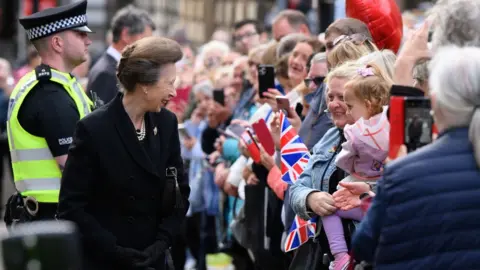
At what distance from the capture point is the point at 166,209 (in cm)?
737

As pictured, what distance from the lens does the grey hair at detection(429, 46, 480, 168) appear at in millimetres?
5699

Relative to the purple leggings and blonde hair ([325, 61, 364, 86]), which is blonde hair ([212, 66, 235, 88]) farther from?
the purple leggings

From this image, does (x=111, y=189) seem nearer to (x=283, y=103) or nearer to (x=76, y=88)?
(x=76, y=88)

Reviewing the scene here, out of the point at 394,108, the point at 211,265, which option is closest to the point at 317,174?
the point at 394,108

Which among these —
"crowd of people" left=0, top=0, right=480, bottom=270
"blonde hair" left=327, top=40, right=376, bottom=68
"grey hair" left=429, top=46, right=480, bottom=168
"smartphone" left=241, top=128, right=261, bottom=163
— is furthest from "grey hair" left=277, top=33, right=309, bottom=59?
"grey hair" left=429, top=46, right=480, bottom=168

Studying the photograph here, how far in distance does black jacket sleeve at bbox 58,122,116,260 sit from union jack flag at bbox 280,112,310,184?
1603 millimetres

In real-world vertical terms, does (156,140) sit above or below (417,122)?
below

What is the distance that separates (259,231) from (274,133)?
0.95 m

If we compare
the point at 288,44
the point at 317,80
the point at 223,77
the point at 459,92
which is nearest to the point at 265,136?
the point at 317,80

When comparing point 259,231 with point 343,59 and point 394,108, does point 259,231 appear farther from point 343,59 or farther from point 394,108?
point 394,108

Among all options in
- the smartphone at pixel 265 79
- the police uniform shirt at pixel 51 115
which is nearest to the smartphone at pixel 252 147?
the smartphone at pixel 265 79

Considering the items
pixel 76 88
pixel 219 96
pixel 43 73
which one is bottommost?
pixel 219 96

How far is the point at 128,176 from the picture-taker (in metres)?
7.21

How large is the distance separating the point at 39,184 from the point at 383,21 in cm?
251
